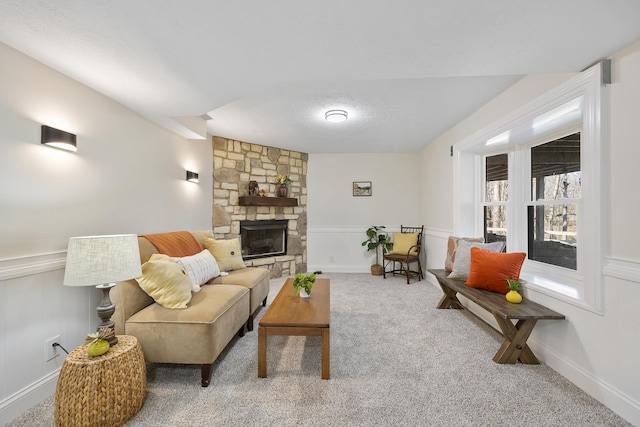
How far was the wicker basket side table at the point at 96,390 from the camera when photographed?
52.5 inches

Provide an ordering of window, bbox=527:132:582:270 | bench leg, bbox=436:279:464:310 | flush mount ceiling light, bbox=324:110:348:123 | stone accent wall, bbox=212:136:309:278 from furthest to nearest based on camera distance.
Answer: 1. stone accent wall, bbox=212:136:309:278
2. bench leg, bbox=436:279:464:310
3. flush mount ceiling light, bbox=324:110:348:123
4. window, bbox=527:132:582:270

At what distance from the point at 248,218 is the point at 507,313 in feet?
11.9

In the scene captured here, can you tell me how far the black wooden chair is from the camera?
14.5 ft

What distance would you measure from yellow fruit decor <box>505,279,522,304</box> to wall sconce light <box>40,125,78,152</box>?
3.53m

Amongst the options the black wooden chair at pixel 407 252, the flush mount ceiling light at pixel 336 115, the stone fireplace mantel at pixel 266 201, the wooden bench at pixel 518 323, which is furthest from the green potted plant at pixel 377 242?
the wooden bench at pixel 518 323

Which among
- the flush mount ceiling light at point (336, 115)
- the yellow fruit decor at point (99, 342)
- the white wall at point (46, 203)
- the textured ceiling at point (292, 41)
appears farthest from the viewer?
the flush mount ceiling light at point (336, 115)

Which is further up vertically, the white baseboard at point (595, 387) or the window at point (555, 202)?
the window at point (555, 202)

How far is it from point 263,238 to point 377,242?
2.14 metres

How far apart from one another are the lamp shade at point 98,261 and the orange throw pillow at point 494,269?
281 centimetres

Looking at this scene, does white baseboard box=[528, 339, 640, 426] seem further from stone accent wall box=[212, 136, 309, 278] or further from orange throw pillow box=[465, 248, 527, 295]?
stone accent wall box=[212, 136, 309, 278]

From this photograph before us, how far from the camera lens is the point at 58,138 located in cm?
177

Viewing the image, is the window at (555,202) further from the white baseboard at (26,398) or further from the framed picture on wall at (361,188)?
the white baseboard at (26,398)

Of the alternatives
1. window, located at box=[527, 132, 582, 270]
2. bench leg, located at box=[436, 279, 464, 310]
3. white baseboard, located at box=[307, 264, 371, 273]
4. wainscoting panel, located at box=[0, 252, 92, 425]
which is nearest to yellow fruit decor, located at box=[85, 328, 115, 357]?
wainscoting panel, located at box=[0, 252, 92, 425]

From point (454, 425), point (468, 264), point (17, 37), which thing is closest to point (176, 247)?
point (17, 37)
